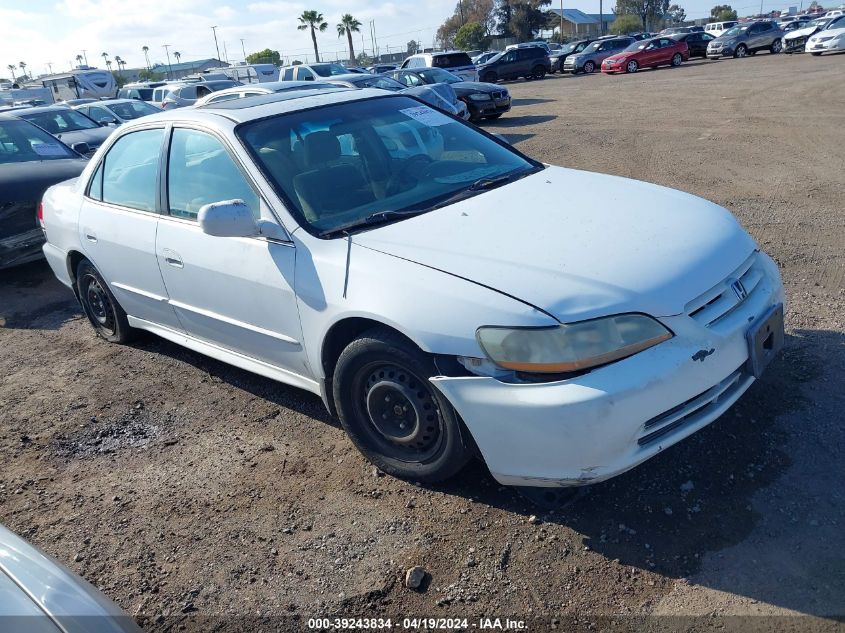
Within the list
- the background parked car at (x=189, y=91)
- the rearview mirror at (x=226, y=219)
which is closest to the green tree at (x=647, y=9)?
the background parked car at (x=189, y=91)

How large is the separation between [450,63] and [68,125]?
1432 centimetres

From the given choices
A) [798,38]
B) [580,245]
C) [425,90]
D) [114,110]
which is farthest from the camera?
[798,38]

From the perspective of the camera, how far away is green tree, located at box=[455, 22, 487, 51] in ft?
217

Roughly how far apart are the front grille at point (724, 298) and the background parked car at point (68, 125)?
10.9 meters

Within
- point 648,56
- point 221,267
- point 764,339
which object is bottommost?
point 764,339

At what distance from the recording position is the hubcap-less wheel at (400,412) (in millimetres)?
3080

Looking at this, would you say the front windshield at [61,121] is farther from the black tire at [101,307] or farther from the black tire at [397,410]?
the black tire at [397,410]

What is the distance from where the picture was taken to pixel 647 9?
83.8 meters

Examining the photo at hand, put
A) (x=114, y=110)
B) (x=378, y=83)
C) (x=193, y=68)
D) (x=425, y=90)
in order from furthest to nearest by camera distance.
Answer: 1. (x=193, y=68)
2. (x=114, y=110)
3. (x=378, y=83)
4. (x=425, y=90)

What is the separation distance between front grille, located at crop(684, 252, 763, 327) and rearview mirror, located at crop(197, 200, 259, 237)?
6.49 feet

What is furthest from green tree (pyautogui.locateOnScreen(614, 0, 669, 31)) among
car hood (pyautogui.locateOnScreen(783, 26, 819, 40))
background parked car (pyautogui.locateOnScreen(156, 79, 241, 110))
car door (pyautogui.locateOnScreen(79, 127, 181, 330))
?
car door (pyautogui.locateOnScreen(79, 127, 181, 330))

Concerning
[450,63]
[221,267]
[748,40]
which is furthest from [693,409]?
[748,40]

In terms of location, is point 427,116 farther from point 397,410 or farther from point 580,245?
point 397,410

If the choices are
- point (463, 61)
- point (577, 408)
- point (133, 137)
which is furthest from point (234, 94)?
point (463, 61)
